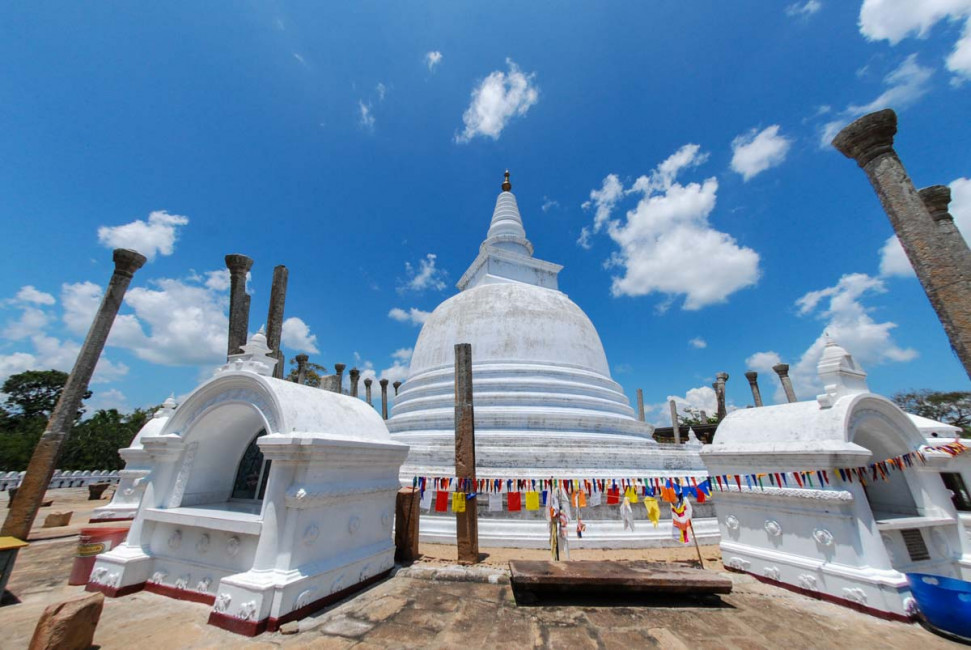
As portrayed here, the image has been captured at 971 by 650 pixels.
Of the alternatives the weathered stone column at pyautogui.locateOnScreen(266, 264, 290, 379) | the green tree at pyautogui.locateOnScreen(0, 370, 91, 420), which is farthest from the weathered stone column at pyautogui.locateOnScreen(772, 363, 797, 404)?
the green tree at pyautogui.locateOnScreen(0, 370, 91, 420)

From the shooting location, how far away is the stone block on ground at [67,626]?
4.62 m

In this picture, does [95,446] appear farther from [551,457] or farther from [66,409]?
[551,457]

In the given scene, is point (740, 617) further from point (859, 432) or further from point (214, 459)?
point (214, 459)

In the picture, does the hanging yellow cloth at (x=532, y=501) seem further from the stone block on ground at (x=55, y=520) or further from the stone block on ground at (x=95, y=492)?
the stone block on ground at (x=95, y=492)

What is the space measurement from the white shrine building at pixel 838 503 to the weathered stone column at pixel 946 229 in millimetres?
2919

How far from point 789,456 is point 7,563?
13284 millimetres

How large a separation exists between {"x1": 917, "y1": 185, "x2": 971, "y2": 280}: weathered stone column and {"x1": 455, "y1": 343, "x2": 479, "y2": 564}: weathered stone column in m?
10.3

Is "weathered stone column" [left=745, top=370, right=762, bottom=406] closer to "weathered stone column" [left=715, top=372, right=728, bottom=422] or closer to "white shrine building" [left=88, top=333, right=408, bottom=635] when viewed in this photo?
"weathered stone column" [left=715, top=372, right=728, bottom=422]

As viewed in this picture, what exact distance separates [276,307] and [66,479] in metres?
25.4

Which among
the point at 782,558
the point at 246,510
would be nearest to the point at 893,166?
the point at 782,558

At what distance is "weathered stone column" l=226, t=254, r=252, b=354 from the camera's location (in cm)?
1173

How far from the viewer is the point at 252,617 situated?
214 inches

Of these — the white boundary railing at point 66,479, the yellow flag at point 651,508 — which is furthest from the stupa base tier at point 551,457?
the white boundary railing at point 66,479

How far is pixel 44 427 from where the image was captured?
31891 mm
